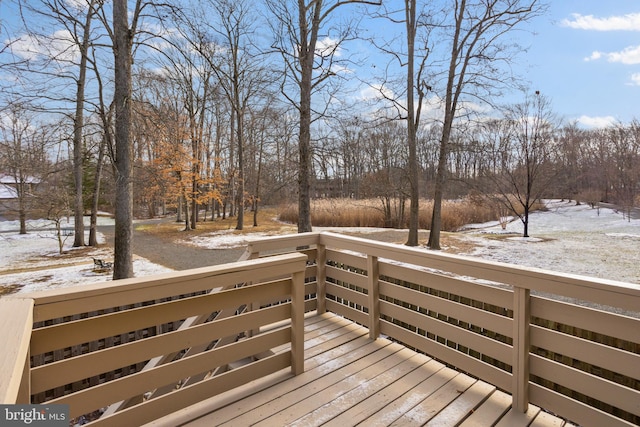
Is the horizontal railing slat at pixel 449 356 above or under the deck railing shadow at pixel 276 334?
under

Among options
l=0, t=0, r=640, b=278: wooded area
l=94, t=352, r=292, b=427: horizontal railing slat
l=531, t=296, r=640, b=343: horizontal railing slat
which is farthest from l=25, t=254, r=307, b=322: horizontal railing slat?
l=0, t=0, r=640, b=278: wooded area

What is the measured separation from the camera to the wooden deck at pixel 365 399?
183cm

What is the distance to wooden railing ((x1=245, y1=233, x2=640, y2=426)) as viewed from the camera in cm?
163

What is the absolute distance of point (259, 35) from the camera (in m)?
7.77

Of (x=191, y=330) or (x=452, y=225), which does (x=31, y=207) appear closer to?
(x=191, y=330)

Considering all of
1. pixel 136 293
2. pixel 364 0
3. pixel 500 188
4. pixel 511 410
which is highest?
pixel 364 0

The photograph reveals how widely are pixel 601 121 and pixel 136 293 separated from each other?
29.8 metres

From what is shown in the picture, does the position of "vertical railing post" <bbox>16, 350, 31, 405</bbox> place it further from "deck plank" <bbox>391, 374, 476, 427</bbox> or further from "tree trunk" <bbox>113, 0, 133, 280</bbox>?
"tree trunk" <bbox>113, 0, 133, 280</bbox>

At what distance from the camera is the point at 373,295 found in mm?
2834

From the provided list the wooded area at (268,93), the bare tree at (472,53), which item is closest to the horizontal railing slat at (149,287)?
the wooded area at (268,93)

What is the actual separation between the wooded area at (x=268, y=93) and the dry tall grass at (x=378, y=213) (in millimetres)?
712

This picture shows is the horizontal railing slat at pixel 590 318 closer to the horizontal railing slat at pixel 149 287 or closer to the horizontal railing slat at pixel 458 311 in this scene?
the horizontal railing slat at pixel 458 311

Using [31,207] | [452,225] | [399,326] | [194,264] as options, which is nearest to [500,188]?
[452,225]

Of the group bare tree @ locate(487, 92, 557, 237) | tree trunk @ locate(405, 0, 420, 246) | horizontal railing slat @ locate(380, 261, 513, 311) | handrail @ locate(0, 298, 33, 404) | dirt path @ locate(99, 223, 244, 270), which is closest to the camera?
handrail @ locate(0, 298, 33, 404)
